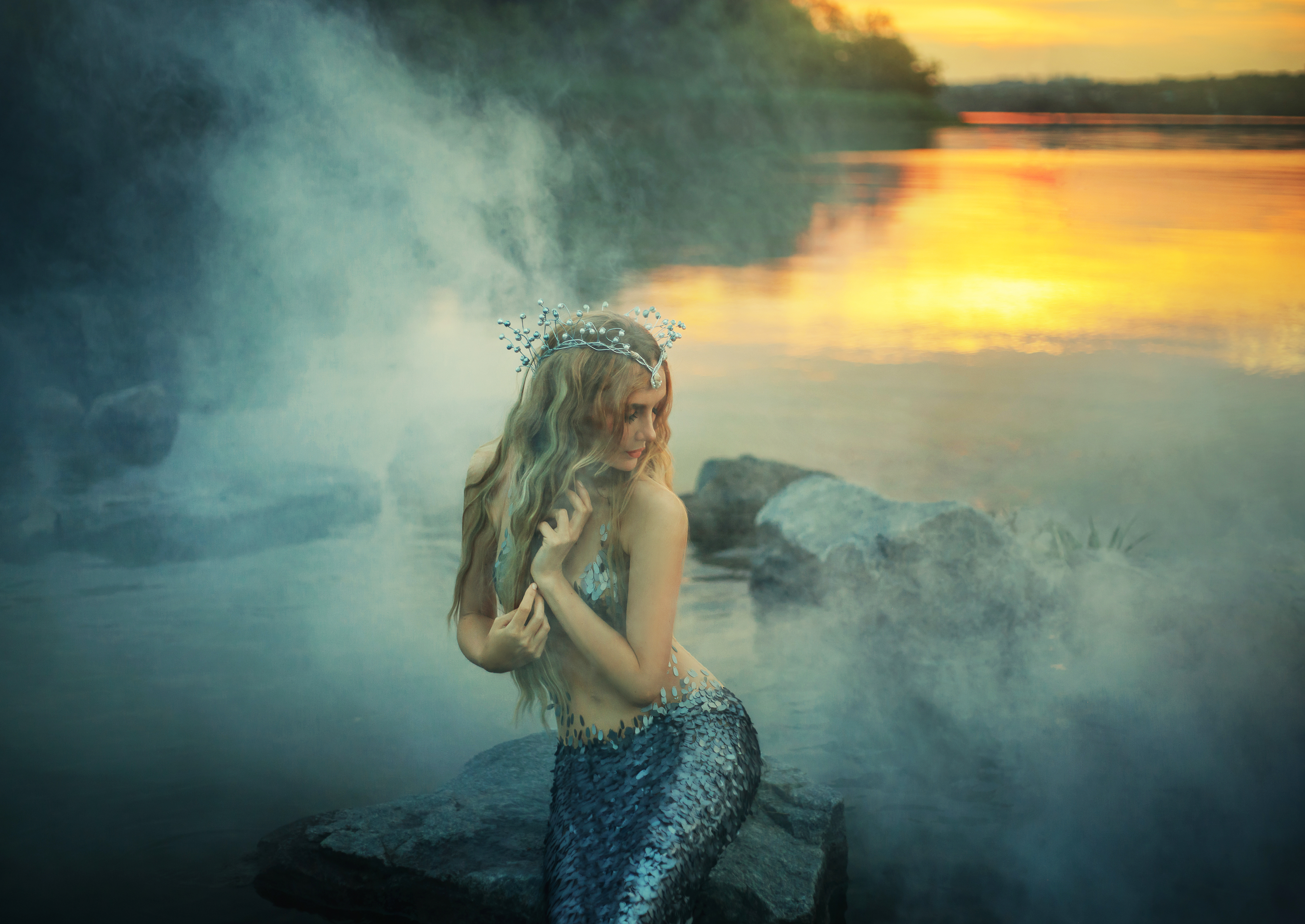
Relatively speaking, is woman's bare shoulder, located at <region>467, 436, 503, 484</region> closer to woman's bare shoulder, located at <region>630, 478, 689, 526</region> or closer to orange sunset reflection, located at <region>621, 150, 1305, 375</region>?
woman's bare shoulder, located at <region>630, 478, 689, 526</region>

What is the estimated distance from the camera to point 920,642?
3658mm

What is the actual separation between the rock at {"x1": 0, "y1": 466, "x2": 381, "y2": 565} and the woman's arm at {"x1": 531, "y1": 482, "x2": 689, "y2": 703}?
9.62ft

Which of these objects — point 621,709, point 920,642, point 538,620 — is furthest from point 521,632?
point 920,642

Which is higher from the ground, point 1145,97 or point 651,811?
point 1145,97

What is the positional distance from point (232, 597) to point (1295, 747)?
3769 mm

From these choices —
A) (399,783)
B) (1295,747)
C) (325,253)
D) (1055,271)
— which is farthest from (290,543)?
(1055,271)

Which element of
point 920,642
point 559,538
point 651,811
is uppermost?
point 559,538

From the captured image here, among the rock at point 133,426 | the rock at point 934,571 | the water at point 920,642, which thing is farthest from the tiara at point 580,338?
the rock at point 133,426

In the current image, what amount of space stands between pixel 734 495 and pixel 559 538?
3.46 m

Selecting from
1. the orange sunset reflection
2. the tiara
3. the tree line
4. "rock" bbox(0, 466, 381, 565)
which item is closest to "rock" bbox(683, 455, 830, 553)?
the orange sunset reflection

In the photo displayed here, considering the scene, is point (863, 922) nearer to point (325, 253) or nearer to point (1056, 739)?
point (1056, 739)

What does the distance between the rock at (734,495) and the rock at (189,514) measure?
1650 mm

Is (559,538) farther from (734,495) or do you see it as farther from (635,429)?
(734,495)

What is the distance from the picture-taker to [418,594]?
155 inches
